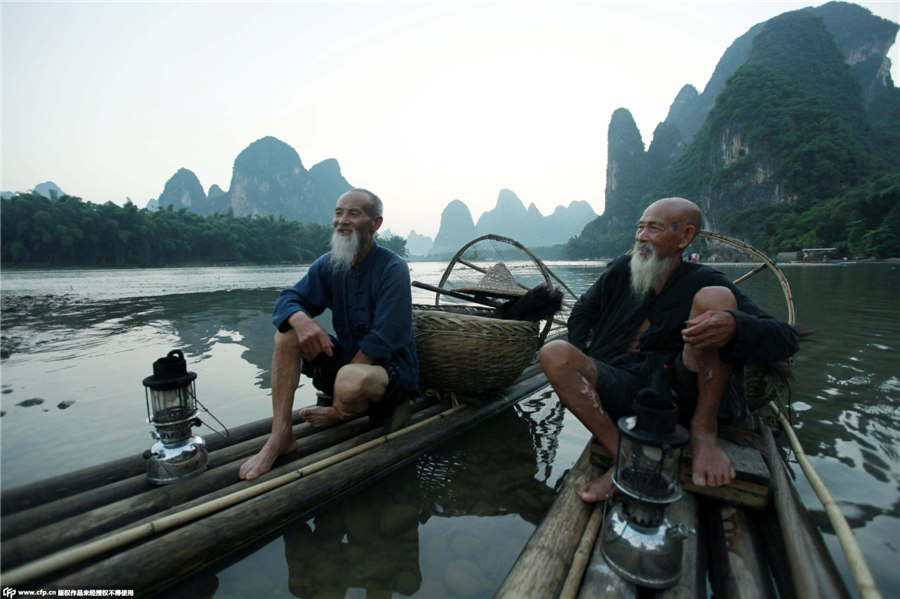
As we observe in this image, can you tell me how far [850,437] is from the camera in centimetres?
262

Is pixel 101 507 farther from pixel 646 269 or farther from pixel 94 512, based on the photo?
pixel 646 269

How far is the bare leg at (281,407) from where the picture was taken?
1.84m

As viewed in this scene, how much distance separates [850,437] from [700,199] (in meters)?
80.6

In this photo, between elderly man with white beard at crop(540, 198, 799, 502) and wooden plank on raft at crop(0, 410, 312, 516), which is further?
elderly man with white beard at crop(540, 198, 799, 502)

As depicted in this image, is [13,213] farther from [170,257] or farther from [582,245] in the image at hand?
[582,245]

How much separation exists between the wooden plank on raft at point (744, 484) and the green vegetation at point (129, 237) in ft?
80.4

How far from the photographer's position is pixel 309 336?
2.07m

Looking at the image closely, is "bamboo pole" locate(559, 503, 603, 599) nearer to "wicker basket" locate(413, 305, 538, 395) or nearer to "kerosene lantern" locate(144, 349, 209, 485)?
"wicker basket" locate(413, 305, 538, 395)

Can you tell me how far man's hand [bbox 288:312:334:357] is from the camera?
2.08 meters

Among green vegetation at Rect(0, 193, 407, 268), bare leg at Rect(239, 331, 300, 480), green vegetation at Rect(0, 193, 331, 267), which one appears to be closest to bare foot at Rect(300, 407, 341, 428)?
bare leg at Rect(239, 331, 300, 480)

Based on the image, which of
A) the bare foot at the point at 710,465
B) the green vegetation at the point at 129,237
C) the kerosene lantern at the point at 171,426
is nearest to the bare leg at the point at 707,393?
the bare foot at the point at 710,465

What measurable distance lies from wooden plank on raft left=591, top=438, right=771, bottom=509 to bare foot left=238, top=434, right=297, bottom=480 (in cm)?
177

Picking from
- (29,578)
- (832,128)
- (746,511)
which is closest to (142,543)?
(29,578)

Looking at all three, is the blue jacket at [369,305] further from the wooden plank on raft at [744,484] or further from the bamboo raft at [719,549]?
the wooden plank on raft at [744,484]
